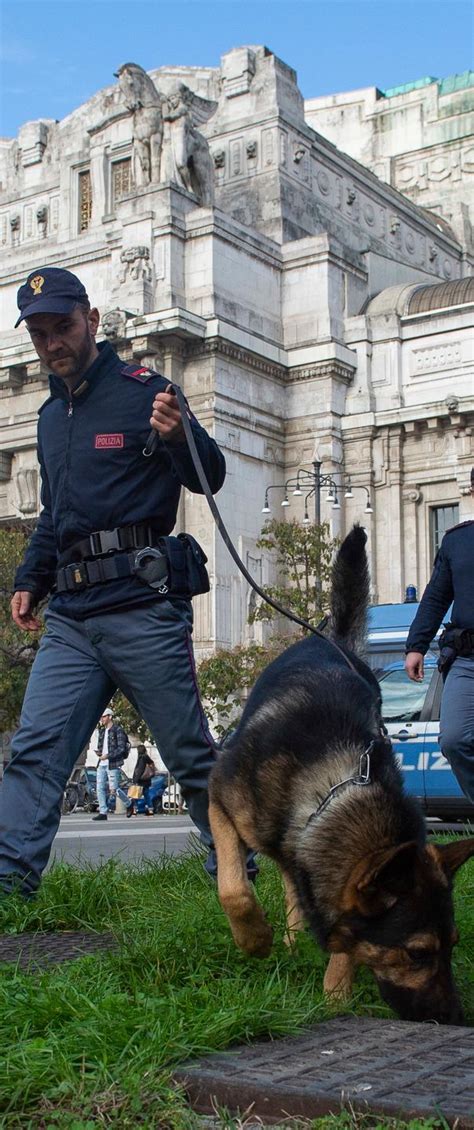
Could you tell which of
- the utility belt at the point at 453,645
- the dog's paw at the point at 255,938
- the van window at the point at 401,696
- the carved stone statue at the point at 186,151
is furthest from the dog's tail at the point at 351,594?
the carved stone statue at the point at 186,151

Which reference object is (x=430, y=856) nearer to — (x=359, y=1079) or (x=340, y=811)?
(x=340, y=811)

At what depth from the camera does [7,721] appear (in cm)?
3506

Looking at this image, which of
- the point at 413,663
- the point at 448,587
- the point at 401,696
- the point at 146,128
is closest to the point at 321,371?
the point at 146,128

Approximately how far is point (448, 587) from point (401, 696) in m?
8.77

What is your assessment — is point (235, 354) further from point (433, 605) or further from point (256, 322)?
point (433, 605)

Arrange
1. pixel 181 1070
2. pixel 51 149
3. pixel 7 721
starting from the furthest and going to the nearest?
pixel 51 149
pixel 7 721
pixel 181 1070

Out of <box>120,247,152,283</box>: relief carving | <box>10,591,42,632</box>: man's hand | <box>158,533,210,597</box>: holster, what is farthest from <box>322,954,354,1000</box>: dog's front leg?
<box>120,247,152,283</box>: relief carving

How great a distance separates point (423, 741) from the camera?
1520 centimetres

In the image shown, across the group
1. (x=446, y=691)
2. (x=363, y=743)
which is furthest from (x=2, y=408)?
(x=363, y=743)

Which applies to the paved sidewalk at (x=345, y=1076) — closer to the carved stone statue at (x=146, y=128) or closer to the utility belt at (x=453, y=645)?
the utility belt at (x=453, y=645)

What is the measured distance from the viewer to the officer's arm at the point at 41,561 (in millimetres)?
5734

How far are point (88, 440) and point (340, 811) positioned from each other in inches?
97.2

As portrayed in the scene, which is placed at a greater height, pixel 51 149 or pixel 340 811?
pixel 51 149

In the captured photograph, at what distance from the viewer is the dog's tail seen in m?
4.95
